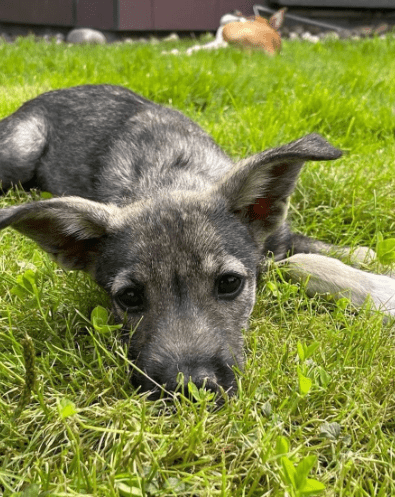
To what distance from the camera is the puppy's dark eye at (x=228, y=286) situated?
2.63 meters

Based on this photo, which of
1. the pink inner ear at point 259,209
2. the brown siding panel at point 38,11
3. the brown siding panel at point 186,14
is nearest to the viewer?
the pink inner ear at point 259,209

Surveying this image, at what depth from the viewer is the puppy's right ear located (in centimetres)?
264

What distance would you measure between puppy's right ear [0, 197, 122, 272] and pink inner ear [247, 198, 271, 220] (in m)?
0.67

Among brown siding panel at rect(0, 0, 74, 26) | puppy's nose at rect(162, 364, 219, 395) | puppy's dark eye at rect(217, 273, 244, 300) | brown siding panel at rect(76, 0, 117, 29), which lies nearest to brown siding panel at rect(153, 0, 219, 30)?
brown siding panel at rect(76, 0, 117, 29)

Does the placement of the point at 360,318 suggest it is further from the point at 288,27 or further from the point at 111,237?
the point at 288,27

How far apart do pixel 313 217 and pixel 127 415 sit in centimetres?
238

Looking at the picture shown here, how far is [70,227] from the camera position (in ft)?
9.09

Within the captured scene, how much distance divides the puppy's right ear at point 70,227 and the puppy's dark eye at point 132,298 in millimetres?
358

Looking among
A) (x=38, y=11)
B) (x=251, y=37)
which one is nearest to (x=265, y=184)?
(x=251, y=37)

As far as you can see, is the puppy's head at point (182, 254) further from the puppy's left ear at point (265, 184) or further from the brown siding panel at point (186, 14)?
the brown siding panel at point (186, 14)

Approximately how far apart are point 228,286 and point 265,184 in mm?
577

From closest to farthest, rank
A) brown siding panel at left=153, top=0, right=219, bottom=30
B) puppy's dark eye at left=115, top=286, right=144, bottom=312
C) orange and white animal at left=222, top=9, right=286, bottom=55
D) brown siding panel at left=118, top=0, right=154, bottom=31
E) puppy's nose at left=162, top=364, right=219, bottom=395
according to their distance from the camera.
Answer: puppy's nose at left=162, top=364, right=219, bottom=395 → puppy's dark eye at left=115, top=286, right=144, bottom=312 → orange and white animal at left=222, top=9, right=286, bottom=55 → brown siding panel at left=118, top=0, right=154, bottom=31 → brown siding panel at left=153, top=0, right=219, bottom=30

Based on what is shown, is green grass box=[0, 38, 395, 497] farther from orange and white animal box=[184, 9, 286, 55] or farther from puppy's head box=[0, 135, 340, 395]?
orange and white animal box=[184, 9, 286, 55]

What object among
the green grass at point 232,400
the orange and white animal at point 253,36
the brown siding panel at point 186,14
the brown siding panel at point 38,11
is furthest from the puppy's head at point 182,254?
the brown siding panel at point 38,11
